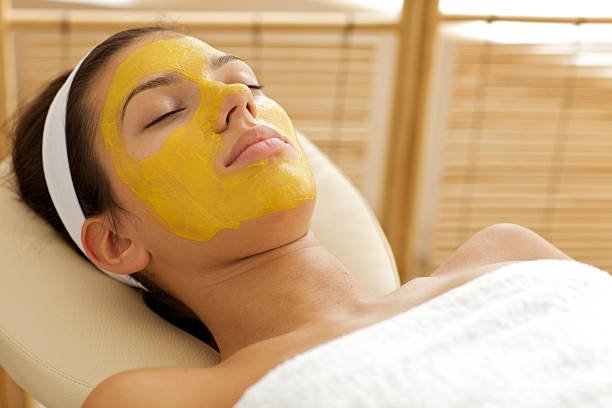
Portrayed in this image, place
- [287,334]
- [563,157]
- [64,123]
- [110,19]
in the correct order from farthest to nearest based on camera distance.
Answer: [563,157], [110,19], [64,123], [287,334]

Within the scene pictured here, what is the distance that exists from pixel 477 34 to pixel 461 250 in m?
0.86

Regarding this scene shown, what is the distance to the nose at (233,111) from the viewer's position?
1.20m

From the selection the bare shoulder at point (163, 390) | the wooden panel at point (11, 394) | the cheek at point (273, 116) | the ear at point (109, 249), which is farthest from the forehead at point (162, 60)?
the wooden panel at point (11, 394)

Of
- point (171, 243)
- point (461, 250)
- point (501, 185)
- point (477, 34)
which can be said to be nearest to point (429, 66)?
point (477, 34)

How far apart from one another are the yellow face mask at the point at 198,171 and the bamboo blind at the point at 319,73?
2.01ft

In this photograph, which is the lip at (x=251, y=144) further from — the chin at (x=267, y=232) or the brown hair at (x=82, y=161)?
the brown hair at (x=82, y=161)

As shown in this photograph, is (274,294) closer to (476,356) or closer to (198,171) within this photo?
(198,171)

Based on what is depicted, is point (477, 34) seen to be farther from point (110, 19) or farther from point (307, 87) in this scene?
point (110, 19)

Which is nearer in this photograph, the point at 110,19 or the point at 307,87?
the point at 110,19

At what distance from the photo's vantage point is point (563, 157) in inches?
84.0

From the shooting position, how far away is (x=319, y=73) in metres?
1.98

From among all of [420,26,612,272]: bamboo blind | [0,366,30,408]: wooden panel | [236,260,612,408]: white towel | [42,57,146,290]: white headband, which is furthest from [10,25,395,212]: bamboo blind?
[236,260,612,408]: white towel

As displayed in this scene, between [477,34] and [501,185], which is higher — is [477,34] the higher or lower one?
the higher one

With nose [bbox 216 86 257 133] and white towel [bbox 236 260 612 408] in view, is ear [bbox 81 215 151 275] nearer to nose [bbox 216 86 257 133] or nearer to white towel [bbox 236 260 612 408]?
nose [bbox 216 86 257 133]
